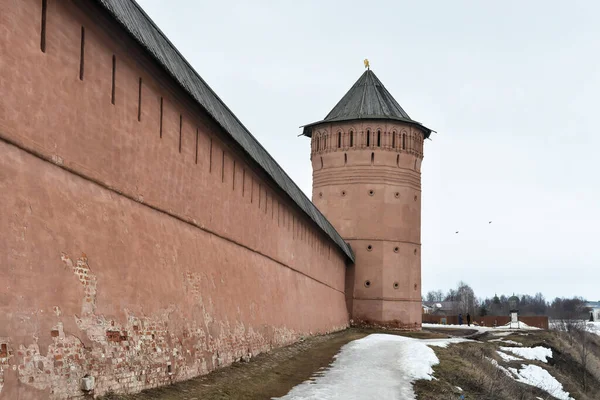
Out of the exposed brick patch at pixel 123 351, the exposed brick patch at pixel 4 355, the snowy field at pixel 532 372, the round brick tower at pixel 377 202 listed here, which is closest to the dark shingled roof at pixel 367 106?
the round brick tower at pixel 377 202

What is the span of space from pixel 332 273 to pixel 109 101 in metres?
18.5

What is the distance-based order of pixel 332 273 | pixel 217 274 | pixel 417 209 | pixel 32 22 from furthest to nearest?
pixel 417 209, pixel 332 273, pixel 217 274, pixel 32 22

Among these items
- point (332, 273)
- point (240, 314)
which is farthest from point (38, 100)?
→ point (332, 273)

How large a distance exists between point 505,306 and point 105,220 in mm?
110808

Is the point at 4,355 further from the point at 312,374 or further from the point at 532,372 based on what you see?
Result: the point at 532,372

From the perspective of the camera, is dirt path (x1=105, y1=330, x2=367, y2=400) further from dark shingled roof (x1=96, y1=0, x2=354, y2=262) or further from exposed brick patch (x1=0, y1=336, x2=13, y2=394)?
dark shingled roof (x1=96, y1=0, x2=354, y2=262)

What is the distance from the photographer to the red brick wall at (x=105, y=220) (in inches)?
235

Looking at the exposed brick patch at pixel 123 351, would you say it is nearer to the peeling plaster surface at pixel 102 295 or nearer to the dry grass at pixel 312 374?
the peeling plaster surface at pixel 102 295

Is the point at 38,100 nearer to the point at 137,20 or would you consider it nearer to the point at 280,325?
the point at 137,20

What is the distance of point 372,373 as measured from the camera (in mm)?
12555

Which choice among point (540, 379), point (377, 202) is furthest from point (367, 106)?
point (540, 379)

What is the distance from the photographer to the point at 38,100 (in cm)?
647

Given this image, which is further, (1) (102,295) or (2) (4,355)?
(1) (102,295)

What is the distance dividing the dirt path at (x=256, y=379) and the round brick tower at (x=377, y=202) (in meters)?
13.5
